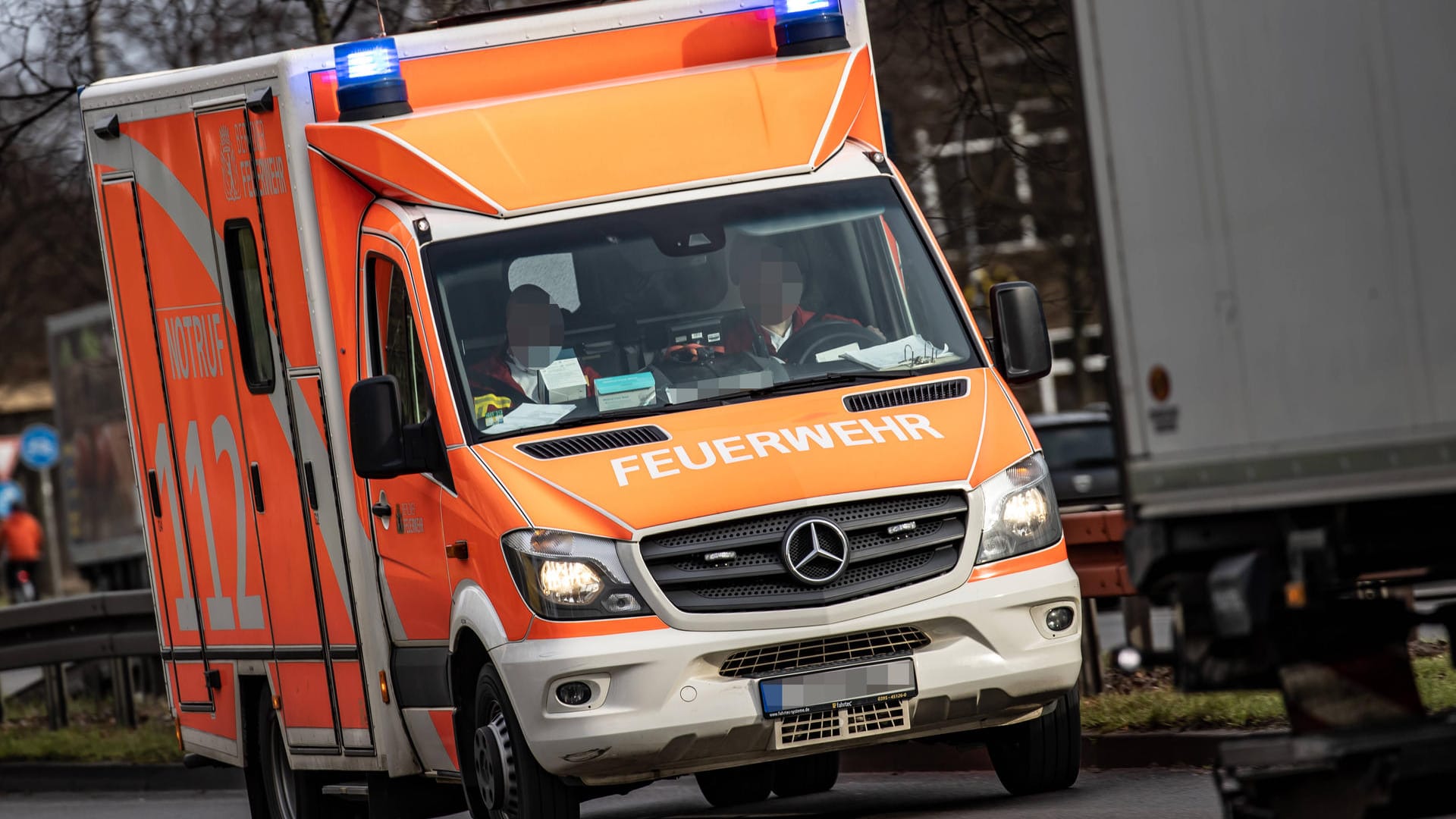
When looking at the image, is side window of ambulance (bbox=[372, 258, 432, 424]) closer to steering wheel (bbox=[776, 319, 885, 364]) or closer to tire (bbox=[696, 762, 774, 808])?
steering wheel (bbox=[776, 319, 885, 364])

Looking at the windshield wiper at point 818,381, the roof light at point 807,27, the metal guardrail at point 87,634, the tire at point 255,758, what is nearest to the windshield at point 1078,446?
the metal guardrail at point 87,634

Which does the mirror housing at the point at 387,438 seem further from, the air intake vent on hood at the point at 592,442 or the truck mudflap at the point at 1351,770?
the truck mudflap at the point at 1351,770

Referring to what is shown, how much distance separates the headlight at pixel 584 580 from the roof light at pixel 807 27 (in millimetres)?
2563

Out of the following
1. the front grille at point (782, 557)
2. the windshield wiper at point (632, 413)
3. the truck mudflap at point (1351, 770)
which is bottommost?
the truck mudflap at point (1351, 770)

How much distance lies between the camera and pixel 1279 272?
18.6ft

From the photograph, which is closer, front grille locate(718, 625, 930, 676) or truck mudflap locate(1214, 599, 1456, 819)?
truck mudflap locate(1214, 599, 1456, 819)

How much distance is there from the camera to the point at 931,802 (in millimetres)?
9586

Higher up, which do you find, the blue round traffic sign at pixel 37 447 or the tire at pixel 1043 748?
the blue round traffic sign at pixel 37 447

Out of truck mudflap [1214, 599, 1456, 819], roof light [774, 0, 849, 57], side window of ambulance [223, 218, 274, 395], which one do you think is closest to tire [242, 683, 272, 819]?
side window of ambulance [223, 218, 274, 395]

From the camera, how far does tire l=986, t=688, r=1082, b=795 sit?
8.73m

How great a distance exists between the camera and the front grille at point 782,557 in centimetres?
783

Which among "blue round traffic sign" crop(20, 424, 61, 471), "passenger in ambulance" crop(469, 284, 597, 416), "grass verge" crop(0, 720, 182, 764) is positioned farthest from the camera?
"blue round traffic sign" crop(20, 424, 61, 471)

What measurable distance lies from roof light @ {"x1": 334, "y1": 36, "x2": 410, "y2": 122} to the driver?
144 cm

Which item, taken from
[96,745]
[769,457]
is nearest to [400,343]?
[769,457]
